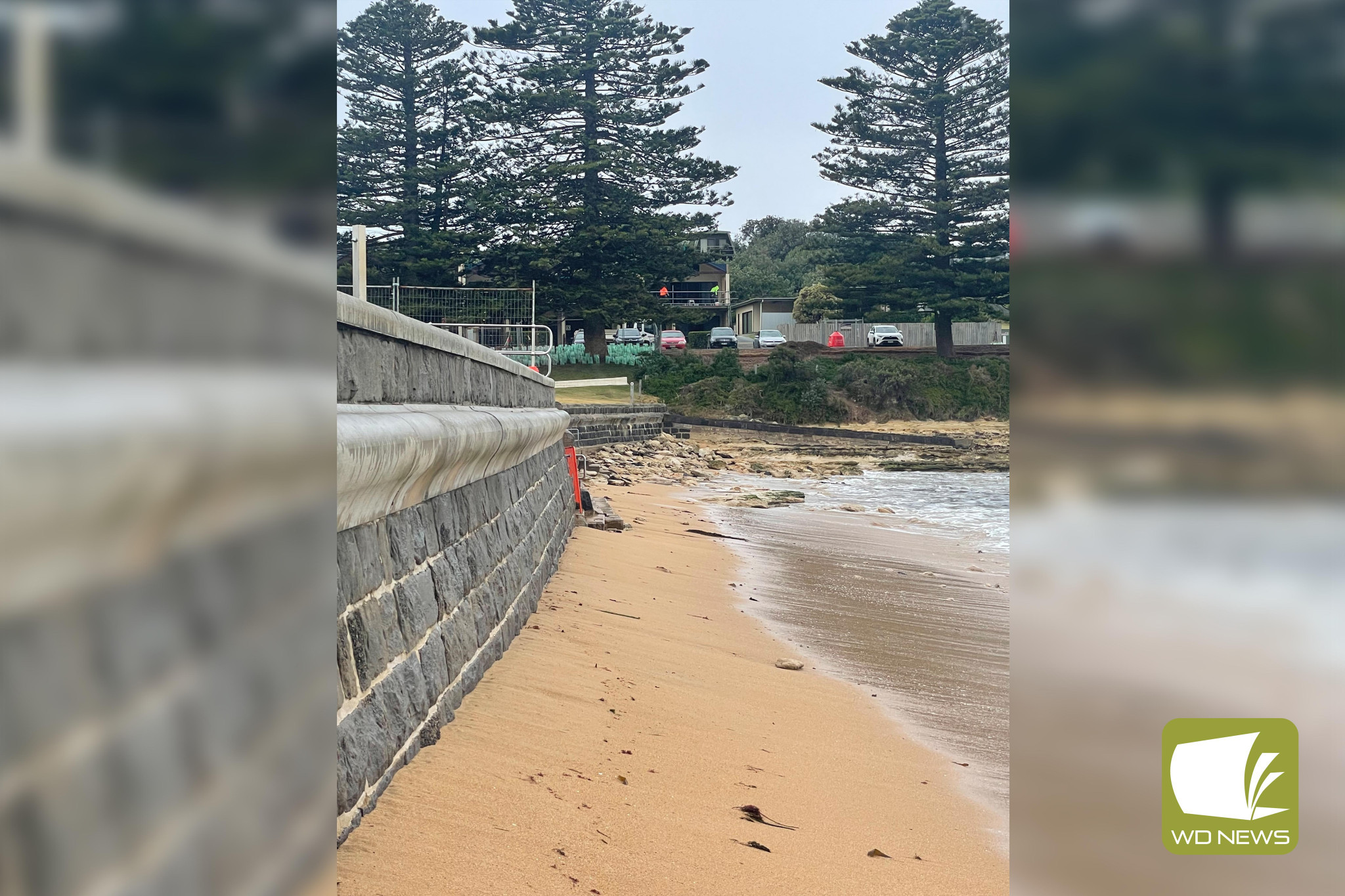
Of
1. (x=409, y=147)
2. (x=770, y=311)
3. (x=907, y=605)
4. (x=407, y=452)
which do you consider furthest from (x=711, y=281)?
(x=407, y=452)

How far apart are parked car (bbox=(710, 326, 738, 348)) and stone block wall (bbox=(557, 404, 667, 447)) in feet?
30.4

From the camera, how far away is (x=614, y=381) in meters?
36.1

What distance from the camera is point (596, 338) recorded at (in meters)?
38.9

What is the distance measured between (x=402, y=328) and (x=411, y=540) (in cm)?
77

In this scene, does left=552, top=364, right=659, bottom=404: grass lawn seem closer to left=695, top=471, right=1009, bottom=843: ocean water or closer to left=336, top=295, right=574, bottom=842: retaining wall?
left=695, top=471, right=1009, bottom=843: ocean water

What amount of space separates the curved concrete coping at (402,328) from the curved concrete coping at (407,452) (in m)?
0.26

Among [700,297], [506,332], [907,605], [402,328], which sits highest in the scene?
[700,297]

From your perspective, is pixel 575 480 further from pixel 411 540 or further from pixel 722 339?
pixel 722 339

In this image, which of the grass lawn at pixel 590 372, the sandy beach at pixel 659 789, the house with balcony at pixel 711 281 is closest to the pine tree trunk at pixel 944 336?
the grass lawn at pixel 590 372

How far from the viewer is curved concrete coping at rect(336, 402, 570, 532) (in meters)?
2.64
